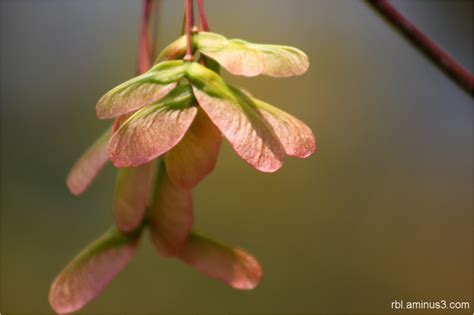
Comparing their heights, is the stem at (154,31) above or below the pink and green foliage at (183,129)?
above

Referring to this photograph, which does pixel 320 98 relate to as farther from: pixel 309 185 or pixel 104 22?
pixel 104 22

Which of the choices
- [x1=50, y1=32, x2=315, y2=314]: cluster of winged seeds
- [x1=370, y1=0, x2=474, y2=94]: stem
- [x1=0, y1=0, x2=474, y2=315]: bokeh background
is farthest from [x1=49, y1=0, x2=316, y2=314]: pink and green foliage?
[x1=0, y1=0, x2=474, y2=315]: bokeh background

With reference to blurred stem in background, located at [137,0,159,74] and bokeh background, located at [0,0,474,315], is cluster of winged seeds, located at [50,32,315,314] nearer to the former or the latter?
blurred stem in background, located at [137,0,159,74]

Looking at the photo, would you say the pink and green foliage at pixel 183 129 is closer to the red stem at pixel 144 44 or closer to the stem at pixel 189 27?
the stem at pixel 189 27

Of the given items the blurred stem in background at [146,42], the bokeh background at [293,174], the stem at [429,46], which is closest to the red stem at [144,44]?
the blurred stem in background at [146,42]

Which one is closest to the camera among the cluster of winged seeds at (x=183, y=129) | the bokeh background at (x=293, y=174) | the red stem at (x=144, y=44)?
the cluster of winged seeds at (x=183, y=129)

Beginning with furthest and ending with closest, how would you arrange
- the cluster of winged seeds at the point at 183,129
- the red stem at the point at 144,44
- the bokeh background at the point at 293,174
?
the bokeh background at the point at 293,174 → the red stem at the point at 144,44 → the cluster of winged seeds at the point at 183,129
